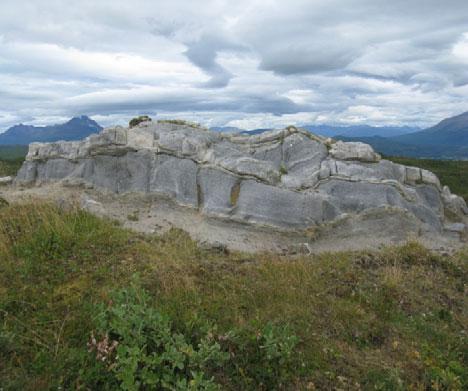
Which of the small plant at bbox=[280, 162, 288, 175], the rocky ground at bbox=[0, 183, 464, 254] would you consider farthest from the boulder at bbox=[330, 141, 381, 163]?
the rocky ground at bbox=[0, 183, 464, 254]

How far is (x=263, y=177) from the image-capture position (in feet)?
74.2

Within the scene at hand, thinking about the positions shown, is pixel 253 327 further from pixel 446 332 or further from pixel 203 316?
pixel 446 332

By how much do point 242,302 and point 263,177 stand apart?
14.1 metres

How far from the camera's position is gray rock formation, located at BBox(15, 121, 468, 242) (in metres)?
21.2

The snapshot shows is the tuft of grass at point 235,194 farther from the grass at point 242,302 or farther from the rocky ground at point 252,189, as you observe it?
the grass at point 242,302

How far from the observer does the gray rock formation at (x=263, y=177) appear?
21234mm

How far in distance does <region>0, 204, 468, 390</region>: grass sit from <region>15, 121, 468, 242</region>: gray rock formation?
791 cm

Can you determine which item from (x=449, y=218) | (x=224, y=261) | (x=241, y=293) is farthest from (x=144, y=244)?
(x=449, y=218)

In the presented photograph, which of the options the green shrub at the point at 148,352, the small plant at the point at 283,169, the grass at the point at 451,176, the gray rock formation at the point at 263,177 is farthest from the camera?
the grass at the point at 451,176

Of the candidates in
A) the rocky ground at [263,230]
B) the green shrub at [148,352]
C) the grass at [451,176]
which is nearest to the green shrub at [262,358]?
the green shrub at [148,352]

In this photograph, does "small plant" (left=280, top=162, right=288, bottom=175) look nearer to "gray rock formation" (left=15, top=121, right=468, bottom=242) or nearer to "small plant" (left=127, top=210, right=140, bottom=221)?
"gray rock formation" (left=15, top=121, right=468, bottom=242)

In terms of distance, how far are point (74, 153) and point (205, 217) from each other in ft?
40.0

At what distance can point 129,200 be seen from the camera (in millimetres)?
23672

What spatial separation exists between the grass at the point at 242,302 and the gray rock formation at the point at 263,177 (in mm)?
7914
